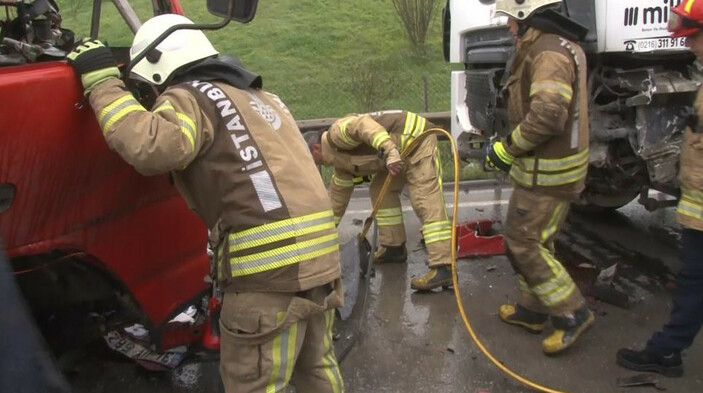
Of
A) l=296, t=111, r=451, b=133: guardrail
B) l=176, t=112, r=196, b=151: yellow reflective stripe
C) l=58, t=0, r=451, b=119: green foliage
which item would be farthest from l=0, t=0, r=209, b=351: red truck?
l=58, t=0, r=451, b=119: green foliage

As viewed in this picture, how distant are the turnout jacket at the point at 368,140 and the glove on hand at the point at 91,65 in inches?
86.9

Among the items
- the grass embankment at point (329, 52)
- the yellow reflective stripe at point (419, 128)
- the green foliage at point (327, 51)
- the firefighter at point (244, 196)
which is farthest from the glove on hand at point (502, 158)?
the grass embankment at point (329, 52)

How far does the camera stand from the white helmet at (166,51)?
2408mm

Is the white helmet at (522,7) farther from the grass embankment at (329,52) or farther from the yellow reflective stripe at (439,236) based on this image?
the grass embankment at (329,52)

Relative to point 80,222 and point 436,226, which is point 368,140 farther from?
point 80,222

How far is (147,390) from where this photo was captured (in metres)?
3.40

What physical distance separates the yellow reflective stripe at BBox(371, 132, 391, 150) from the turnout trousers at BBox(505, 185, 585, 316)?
96 cm

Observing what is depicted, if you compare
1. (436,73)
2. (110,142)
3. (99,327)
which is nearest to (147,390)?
(99,327)

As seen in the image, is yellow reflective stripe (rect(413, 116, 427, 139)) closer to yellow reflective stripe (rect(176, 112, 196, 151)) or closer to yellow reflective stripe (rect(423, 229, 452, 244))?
yellow reflective stripe (rect(423, 229, 452, 244))

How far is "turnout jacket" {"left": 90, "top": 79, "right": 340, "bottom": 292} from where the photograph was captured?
7.48ft

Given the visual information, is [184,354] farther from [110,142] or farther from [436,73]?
[436,73]

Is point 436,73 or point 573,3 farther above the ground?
point 573,3

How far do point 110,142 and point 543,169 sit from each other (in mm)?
2153

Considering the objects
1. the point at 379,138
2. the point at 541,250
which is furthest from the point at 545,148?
the point at 379,138
